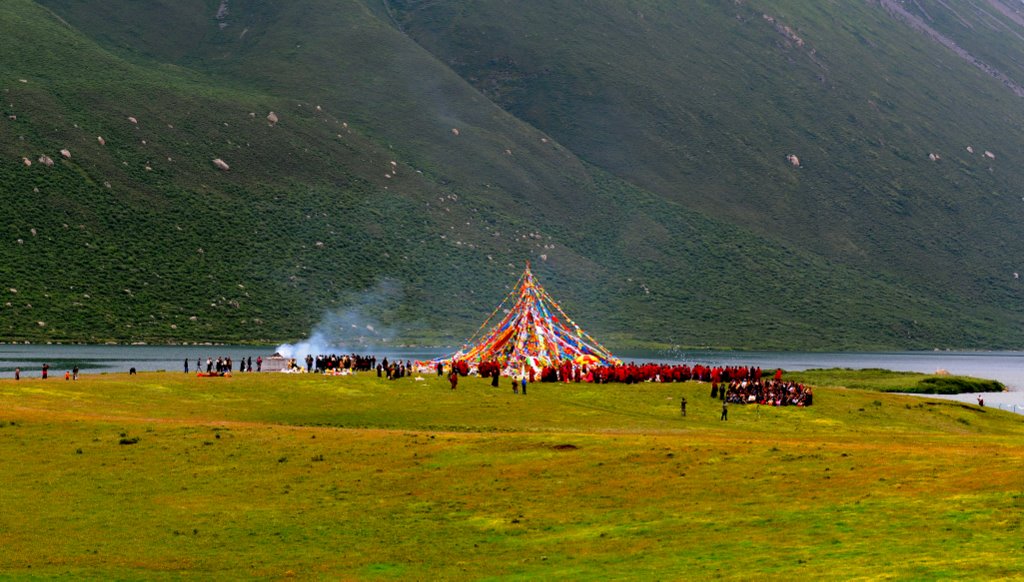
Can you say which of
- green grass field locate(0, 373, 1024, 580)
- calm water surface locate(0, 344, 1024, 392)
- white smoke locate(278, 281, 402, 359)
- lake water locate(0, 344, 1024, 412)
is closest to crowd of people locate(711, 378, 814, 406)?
green grass field locate(0, 373, 1024, 580)

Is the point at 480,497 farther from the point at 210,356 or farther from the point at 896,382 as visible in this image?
the point at 210,356

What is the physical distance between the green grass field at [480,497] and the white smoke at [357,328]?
99799 millimetres

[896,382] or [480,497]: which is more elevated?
[896,382]

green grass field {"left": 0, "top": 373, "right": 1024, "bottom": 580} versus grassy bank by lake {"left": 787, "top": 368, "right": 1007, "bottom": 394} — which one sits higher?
grassy bank by lake {"left": 787, "top": 368, "right": 1007, "bottom": 394}

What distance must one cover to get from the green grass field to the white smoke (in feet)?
327

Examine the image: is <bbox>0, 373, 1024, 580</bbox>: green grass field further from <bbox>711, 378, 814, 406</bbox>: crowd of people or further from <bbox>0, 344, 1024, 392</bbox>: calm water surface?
<bbox>0, 344, 1024, 392</bbox>: calm water surface

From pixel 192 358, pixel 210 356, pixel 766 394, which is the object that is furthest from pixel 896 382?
pixel 210 356

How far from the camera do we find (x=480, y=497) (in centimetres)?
4088

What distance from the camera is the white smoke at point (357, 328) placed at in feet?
549

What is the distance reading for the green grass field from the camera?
102ft

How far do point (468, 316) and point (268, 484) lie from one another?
514ft

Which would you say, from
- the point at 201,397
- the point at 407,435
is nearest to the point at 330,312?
the point at 201,397

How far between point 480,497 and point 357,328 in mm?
145907

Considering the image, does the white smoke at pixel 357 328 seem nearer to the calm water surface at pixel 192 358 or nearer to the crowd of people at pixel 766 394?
the calm water surface at pixel 192 358
